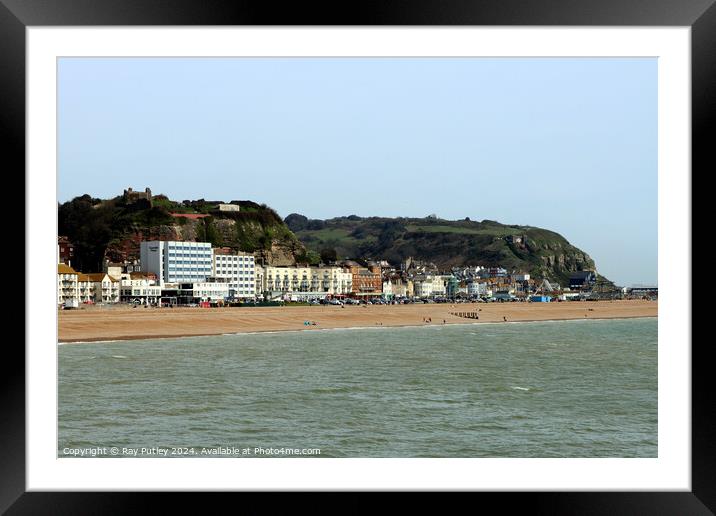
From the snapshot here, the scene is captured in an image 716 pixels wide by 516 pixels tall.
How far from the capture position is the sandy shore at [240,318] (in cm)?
1895

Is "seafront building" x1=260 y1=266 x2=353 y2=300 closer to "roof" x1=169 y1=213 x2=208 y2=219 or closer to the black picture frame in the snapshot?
"roof" x1=169 y1=213 x2=208 y2=219

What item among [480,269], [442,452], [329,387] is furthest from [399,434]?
[480,269]

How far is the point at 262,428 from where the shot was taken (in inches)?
255

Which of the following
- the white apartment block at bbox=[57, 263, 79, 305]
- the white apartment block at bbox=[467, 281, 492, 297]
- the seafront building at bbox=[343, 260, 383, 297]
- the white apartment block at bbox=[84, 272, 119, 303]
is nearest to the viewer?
the white apartment block at bbox=[57, 263, 79, 305]

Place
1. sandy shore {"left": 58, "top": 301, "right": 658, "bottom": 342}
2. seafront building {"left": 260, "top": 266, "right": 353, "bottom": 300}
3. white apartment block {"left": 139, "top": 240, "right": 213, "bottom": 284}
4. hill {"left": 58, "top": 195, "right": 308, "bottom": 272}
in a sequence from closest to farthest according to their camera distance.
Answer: sandy shore {"left": 58, "top": 301, "right": 658, "bottom": 342}
white apartment block {"left": 139, "top": 240, "right": 213, "bottom": 284}
hill {"left": 58, "top": 195, "right": 308, "bottom": 272}
seafront building {"left": 260, "top": 266, "right": 353, "bottom": 300}

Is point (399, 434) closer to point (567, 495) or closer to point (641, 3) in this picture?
point (567, 495)

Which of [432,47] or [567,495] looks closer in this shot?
[567,495]

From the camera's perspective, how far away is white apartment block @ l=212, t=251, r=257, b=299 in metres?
42.1

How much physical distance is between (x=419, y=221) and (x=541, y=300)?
2430 cm

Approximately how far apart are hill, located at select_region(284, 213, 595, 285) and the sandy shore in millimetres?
25540

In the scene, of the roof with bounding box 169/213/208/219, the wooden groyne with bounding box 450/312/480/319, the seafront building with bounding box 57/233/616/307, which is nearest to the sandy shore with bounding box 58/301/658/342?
the wooden groyne with bounding box 450/312/480/319

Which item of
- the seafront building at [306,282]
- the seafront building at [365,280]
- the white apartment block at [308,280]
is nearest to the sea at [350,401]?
the seafront building at [306,282]

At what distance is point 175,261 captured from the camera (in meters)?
40.5
